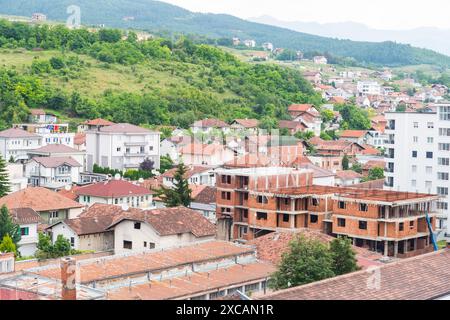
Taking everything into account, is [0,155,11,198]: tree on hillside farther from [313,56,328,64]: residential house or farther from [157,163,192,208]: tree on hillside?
[313,56,328,64]: residential house

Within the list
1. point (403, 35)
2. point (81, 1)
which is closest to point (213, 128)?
point (403, 35)

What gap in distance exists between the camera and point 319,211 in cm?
1327

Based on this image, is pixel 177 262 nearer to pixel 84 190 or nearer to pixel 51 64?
pixel 84 190

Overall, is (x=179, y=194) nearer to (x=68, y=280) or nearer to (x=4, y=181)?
(x=4, y=181)

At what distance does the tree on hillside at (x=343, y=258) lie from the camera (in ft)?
31.2

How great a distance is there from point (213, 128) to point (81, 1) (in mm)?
58153

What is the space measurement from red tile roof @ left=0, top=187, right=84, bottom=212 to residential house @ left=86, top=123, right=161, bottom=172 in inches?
335

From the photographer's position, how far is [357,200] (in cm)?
→ 1269

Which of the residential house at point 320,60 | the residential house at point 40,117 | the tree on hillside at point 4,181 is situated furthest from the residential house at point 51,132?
the residential house at point 320,60

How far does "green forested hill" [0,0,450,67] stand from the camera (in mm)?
83938

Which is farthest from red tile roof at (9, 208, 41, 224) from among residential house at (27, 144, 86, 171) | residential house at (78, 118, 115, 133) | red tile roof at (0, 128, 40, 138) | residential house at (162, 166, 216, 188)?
residential house at (78, 118, 115, 133)

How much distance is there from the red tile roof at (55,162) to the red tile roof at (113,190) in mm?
4318

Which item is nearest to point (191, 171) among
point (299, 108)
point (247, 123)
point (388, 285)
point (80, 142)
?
point (80, 142)

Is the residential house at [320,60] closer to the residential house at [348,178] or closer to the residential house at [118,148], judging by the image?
the residential house at [118,148]
